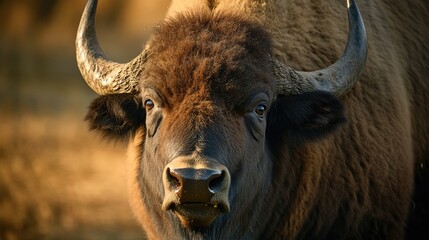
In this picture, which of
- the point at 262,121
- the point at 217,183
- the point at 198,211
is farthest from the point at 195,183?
the point at 262,121

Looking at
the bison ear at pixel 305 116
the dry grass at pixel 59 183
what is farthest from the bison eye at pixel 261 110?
the dry grass at pixel 59 183

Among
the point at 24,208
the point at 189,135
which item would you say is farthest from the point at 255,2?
the point at 24,208

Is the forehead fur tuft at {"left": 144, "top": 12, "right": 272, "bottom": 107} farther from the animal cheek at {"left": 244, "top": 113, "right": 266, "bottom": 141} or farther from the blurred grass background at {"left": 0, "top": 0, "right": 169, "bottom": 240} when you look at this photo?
the blurred grass background at {"left": 0, "top": 0, "right": 169, "bottom": 240}

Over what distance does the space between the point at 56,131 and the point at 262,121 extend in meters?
14.0

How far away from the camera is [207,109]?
25.6 ft

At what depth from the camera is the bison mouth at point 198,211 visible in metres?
7.52

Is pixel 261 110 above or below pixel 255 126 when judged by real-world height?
above

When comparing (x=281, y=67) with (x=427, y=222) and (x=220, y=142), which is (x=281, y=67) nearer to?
(x=220, y=142)

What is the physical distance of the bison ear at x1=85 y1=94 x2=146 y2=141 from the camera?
8672 millimetres

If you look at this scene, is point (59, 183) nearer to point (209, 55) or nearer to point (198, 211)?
point (209, 55)

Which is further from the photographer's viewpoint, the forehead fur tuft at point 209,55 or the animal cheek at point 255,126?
the animal cheek at point 255,126

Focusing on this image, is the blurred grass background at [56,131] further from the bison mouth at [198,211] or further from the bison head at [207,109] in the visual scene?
the bison mouth at [198,211]

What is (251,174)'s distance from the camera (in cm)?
823

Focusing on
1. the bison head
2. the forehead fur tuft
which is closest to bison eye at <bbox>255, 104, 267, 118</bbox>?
the bison head
